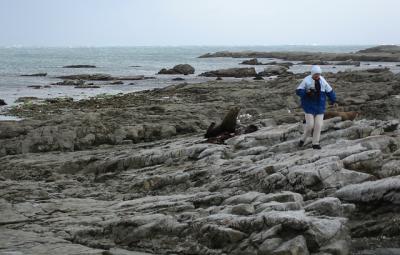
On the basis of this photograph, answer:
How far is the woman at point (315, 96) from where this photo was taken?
13.9 metres

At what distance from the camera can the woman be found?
13.9m

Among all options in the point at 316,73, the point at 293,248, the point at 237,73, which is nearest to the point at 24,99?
the point at 237,73

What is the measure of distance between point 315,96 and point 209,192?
3.87m

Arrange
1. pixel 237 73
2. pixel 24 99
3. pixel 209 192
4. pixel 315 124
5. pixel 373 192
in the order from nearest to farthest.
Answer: pixel 373 192 → pixel 209 192 → pixel 315 124 → pixel 24 99 → pixel 237 73

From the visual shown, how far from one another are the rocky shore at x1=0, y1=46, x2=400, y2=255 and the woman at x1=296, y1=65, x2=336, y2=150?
0.81m

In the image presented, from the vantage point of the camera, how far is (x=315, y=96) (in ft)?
46.0

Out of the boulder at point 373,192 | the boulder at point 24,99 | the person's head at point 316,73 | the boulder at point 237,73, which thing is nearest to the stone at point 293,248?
the boulder at point 373,192

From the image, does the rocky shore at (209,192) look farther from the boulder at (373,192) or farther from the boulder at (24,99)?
the boulder at (24,99)

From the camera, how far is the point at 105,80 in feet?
235

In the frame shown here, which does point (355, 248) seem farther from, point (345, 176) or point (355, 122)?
point (355, 122)

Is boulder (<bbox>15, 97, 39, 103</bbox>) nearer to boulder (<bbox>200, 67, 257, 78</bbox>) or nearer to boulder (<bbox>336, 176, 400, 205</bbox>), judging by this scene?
boulder (<bbox>200, 67, 257, 78</bbox>)

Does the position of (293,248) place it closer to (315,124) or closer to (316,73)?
(315,124)

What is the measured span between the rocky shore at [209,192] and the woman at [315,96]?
0.81 meters

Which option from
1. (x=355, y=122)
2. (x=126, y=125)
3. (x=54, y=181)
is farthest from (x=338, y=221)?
(x=126, y=125)
